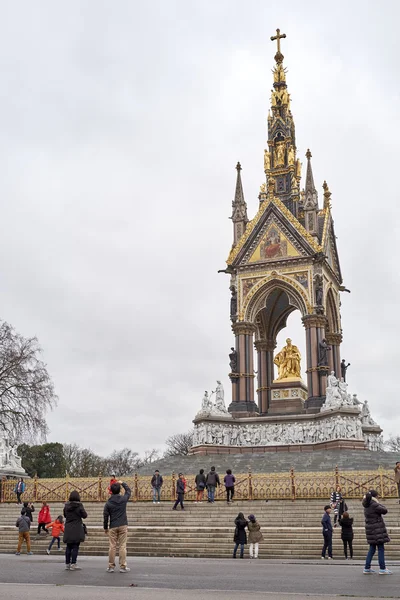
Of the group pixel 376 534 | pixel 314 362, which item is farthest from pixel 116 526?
pixel 314 362

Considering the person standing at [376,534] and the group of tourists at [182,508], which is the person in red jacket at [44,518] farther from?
the person standing at [376,534]

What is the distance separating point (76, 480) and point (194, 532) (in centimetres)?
864

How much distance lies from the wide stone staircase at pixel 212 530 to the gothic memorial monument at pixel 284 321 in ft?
44.7

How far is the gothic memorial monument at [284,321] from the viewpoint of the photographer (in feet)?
127

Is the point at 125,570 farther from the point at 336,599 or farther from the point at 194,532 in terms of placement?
the point at 194,532

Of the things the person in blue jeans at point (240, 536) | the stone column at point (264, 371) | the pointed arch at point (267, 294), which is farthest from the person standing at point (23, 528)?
the stone column at point (264, 371)

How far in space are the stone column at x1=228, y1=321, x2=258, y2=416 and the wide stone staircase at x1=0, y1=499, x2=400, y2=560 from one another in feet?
51.4

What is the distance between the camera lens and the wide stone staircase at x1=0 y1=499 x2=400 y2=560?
62.3 feet

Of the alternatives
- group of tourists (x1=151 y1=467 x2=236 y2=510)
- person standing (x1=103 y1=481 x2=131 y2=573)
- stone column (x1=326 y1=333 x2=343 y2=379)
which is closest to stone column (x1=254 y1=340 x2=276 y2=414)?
stone column (x1=326 y1=333 x2=343 y2=379)

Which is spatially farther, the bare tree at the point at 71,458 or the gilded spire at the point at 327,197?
the bare tree at the point at 71,458

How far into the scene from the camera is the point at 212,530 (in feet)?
68.3

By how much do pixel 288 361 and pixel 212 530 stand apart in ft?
74.5

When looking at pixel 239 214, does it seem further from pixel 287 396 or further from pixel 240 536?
pixel 240 536

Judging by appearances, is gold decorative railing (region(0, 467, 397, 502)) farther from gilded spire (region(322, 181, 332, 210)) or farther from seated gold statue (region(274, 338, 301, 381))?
gilded spire (region(322, 181, 332, 210))
